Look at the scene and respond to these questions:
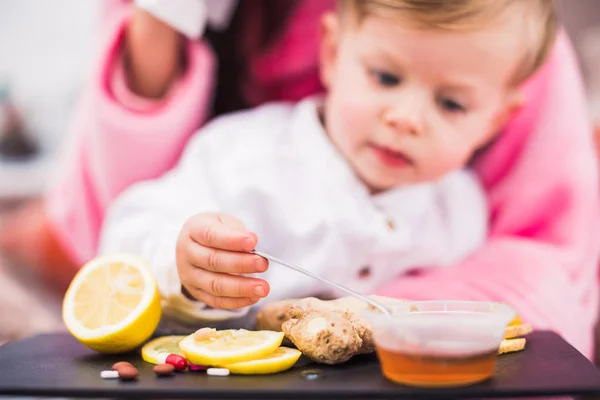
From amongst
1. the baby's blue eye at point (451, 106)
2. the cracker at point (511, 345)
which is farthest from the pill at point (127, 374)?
the baby's blue eye at point (451, 106)

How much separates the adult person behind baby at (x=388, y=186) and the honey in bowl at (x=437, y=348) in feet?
0.50

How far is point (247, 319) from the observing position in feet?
2.37

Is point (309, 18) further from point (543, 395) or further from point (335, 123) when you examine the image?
point (543, 395)

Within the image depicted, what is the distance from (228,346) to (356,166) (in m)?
0.29

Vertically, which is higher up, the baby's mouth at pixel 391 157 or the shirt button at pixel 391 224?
the baby's mouth at pixel 391 157

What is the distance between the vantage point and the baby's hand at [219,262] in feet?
2.03

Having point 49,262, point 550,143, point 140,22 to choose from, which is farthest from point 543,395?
point 49,262

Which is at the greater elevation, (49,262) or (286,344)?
(49,262)

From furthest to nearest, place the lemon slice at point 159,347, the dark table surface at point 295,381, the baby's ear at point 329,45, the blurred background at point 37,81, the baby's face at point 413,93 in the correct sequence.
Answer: the blurred background at point 37,81 → the baby's ear at point 329,45 → the baby's face at point 413,93 → the lemon slice at point 159,347 → the dark table surface at point 295,381

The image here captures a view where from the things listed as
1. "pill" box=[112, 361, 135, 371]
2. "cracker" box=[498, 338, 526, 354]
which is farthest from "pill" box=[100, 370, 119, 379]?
"cracker" box=[498, 338, 526, 354]

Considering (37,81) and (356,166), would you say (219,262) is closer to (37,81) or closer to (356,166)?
(356,166)

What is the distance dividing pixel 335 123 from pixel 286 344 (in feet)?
0.93

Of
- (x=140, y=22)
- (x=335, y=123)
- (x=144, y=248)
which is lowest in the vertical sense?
(x=144, y=248)

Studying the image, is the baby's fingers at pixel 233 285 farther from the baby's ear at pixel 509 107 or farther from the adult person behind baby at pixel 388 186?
the baby's ear at pixel 509 107
